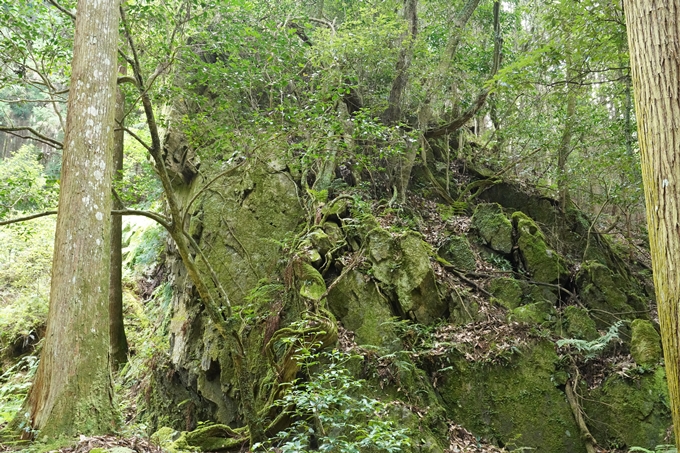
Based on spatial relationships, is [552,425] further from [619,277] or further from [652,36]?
[652,36]

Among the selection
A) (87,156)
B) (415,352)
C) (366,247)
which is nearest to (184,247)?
(87,156)

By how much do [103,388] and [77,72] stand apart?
2985 millimetres

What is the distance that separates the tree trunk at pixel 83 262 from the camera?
3.54m

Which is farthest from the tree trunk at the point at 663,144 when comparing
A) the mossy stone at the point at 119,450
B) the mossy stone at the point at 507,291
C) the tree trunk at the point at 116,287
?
the tree trunk at the point at 116,287

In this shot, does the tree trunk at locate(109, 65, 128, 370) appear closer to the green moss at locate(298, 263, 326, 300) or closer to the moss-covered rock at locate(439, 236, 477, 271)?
the green moss at locate(298, 263, 326, 300)

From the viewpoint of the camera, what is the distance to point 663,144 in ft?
7.62

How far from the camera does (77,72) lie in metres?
4.18

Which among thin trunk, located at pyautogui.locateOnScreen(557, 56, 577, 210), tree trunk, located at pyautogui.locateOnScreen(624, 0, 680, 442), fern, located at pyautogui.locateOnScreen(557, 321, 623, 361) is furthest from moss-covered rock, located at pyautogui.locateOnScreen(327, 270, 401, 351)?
thin trunk, located at pyautogui.locateOnScreen(557, 56, 577, 210)

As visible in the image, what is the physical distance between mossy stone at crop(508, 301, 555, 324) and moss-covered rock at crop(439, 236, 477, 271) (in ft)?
4.80

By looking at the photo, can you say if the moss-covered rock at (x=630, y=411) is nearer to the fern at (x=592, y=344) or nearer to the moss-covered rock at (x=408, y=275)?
the fern at (x=592, y=344)

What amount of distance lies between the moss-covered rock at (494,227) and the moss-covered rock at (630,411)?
3692 mm

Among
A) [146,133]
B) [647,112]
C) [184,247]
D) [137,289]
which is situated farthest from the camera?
[146,133]

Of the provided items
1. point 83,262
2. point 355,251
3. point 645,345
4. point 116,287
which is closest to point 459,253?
point 355,251

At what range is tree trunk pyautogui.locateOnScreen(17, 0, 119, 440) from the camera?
354cm
